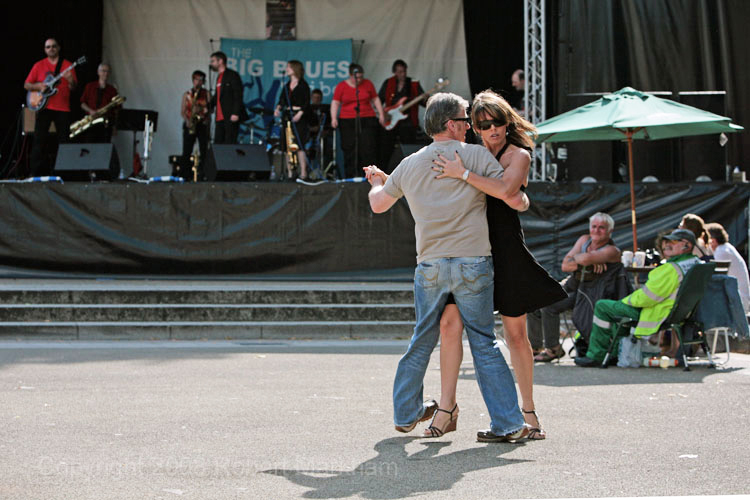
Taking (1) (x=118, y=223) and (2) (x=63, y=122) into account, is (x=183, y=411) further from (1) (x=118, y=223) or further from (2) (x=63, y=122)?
(2) (x=63, y=122)

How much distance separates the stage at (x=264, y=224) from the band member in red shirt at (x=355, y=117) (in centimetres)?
287

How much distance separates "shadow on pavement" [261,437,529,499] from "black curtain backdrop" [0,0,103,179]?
47.7 feet

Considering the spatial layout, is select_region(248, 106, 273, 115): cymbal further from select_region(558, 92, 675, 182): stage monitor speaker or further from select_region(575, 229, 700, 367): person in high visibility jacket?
select_region(575, 229, 700, 367): person in high visibility jacket

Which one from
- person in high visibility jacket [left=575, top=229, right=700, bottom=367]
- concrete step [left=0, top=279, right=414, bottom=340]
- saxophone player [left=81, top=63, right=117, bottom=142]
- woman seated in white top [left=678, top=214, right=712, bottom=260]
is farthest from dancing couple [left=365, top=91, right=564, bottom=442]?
saxophone player [left=81, top=63, right=117, bottom=142]

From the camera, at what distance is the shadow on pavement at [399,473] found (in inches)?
185

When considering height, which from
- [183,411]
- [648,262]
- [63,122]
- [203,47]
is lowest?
[183,411]

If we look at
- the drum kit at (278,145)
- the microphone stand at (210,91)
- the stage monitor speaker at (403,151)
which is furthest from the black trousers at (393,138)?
the microphone stand at (210,91)

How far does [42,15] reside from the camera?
61.6 feet

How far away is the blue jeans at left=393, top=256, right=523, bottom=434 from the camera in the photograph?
18.8ft

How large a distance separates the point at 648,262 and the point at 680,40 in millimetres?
6242

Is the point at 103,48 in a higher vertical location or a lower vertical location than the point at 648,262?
higher

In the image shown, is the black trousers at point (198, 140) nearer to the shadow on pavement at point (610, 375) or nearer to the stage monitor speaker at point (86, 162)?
the stage monitor speaker at point (86, 162)

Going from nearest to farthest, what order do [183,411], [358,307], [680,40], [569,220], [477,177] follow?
[477,177] → [183,411] → [358,307] → [569,220] → [680,40]

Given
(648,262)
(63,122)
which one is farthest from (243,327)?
(63,122)
